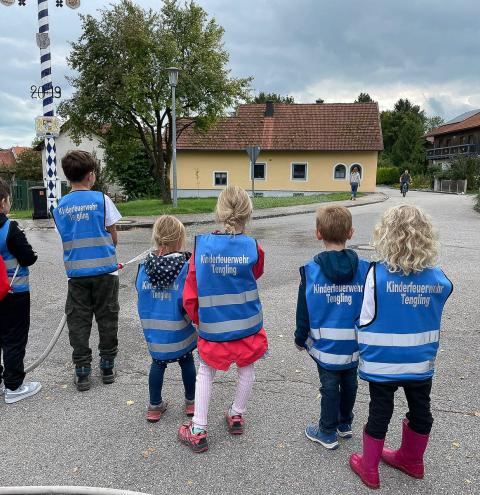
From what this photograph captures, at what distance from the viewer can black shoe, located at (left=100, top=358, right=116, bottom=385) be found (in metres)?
3.95

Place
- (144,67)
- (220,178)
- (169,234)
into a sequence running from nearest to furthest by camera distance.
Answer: (169,234) → (144,67) → (220,178)

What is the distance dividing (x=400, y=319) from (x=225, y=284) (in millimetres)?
1043

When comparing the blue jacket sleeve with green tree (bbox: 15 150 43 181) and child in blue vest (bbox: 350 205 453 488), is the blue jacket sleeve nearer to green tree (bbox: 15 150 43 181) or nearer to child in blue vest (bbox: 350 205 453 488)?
child in blue vest (bbox: 350 205 453 488)

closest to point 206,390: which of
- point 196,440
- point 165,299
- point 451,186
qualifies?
point 196,440

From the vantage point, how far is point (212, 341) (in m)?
3.02

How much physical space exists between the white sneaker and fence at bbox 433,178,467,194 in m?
36.6

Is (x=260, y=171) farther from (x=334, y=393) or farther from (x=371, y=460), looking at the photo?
(x=371, y=460)

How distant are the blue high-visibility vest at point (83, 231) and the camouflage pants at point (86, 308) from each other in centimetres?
10

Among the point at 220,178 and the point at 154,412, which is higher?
the point at 220,178

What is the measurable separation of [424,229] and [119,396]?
8.49 ft

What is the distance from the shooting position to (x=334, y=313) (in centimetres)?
279

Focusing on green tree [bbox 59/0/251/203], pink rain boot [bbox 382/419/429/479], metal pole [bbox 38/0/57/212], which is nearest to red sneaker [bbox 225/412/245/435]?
pink rain boot [bbox 382/419/429/479]

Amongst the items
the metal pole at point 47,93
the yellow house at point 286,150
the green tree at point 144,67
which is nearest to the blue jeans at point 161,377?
the metal pole at point 47,93

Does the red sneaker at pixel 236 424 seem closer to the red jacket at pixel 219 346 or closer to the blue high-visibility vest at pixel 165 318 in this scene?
the red jacket at pixel 219 346
